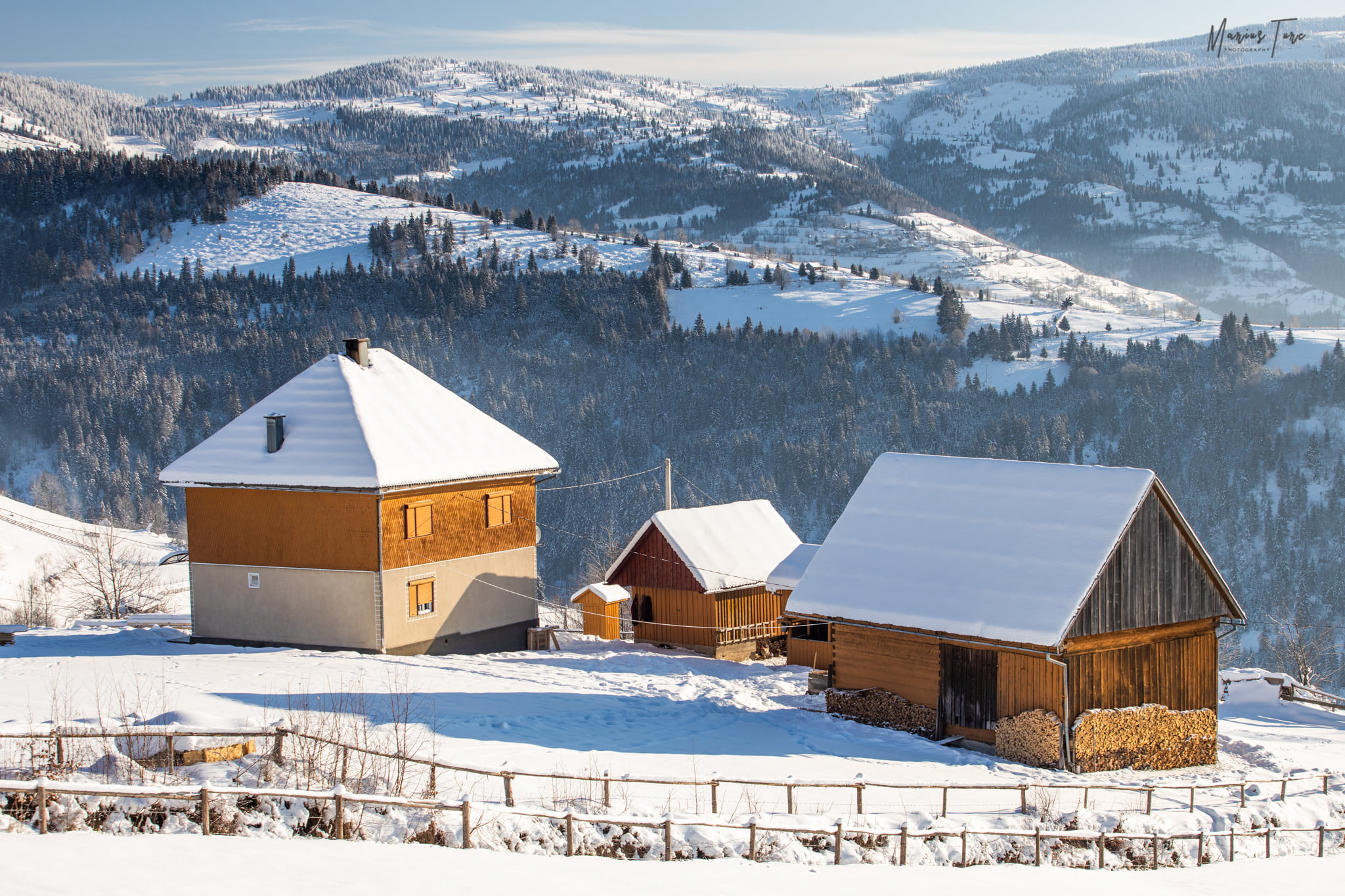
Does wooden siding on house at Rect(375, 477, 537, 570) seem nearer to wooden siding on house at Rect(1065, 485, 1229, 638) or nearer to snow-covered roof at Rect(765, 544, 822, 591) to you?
snow-covered roof at Rect(765, 544, 822, 591)

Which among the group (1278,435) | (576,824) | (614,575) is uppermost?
(576,824)

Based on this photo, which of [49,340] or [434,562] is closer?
[434,562]

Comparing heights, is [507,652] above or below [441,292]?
below

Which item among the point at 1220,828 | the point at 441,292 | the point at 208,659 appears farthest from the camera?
the point at 441,292

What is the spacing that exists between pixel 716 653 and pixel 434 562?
9.71 meters

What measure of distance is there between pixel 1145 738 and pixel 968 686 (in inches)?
147

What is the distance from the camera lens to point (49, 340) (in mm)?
175500

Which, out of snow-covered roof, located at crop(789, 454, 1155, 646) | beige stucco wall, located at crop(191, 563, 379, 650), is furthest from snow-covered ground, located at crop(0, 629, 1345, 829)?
snow-covered roof, located at crop(789, 454, 1155, 646)

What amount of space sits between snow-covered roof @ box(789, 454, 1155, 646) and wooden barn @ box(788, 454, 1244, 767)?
3cm

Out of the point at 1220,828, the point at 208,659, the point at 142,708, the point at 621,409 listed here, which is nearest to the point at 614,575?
the point at 208,659

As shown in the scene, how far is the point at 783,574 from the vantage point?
36750mm

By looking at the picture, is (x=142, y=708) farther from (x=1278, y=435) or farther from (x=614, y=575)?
(x=1278, y=435)

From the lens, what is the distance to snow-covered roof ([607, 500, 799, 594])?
36906mm

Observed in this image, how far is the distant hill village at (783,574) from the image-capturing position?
23812 mm
